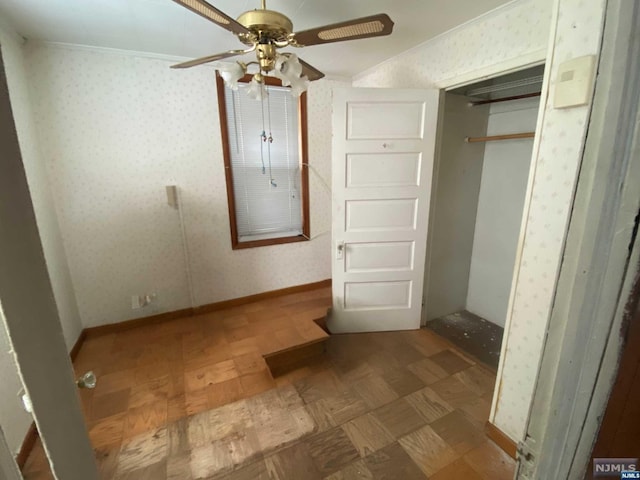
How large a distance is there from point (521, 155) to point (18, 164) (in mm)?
3051

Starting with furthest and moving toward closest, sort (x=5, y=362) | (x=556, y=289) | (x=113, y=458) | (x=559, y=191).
→ (x=113, y=458)
(x=5, y=362)
(x=559, y=191)
(x=556, y=289)

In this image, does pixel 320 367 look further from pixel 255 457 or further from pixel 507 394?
pixel 507 394

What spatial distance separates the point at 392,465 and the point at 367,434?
0.66ft

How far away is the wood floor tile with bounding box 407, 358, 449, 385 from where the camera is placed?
2.04 m

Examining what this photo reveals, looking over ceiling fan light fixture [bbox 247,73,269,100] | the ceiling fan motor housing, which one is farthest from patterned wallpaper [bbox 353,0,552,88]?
ceiling fan light fixture [bbox 247,73,269,100]

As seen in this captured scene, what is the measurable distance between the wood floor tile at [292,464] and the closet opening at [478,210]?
5.17 ft

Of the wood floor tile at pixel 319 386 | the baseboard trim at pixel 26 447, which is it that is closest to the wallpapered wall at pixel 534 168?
the wood floor tile at pixel 319 386

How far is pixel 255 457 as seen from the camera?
1494 mm

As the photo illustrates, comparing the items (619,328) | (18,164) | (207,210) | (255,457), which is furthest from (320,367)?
(18,164)

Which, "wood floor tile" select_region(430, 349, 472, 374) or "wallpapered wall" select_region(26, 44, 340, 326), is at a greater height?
"wallpapered wall" select_region(26, 44, 340, 326)

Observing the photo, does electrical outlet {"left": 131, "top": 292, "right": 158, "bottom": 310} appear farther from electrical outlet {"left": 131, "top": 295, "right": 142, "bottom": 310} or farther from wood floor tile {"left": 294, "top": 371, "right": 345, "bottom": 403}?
wood floor tile {"left": 294, "top": 371, "right": 345, "bottom": 403}

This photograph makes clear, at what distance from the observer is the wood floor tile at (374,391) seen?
1.85 m

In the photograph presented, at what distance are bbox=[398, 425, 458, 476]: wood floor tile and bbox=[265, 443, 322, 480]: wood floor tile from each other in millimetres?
519

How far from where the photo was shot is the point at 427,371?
83.0 inches
